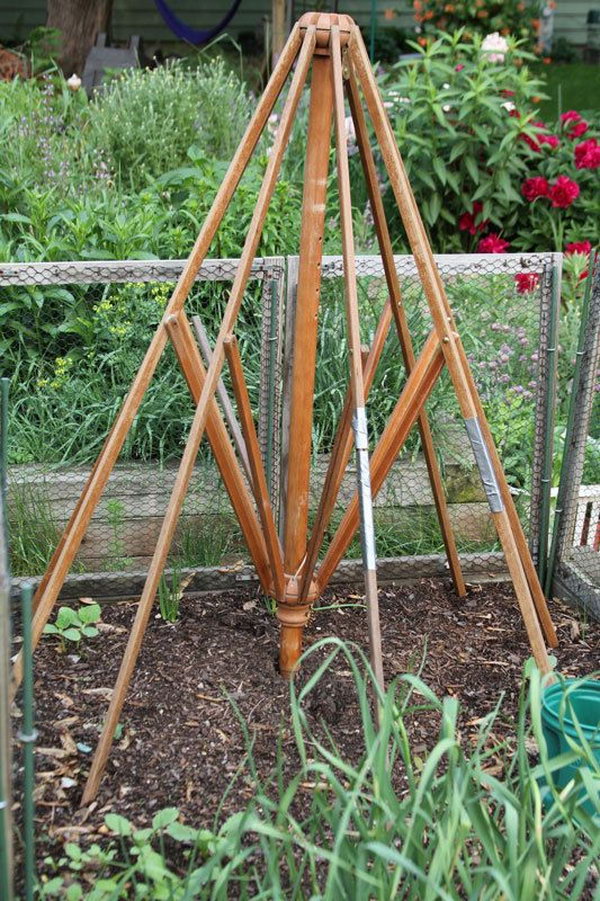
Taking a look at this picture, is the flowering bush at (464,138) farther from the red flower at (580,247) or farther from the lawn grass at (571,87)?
the lawn grass at (571,87)

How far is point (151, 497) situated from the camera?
12.2 feet

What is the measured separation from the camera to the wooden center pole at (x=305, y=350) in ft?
8.68

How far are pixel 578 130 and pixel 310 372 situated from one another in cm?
434

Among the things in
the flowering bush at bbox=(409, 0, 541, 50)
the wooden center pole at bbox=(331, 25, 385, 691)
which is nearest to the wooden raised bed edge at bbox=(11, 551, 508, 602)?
the wooden center pole at bbox=(331, 25, 385, 691)

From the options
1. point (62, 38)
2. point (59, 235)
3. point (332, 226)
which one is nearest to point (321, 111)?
point (59, 235)

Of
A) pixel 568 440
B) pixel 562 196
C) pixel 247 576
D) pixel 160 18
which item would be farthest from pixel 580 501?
pixel 160 18

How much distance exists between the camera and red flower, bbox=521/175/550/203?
609 cm

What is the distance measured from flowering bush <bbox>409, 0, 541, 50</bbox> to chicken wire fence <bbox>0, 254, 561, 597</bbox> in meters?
5.74

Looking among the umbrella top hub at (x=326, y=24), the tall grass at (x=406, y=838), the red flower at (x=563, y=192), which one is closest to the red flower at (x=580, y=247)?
the red flower at (x=563, y=192)

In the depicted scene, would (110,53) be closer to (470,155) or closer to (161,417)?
(470,155)

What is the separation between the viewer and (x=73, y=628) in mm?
3281

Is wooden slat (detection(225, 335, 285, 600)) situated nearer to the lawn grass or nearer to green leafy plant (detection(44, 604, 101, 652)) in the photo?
green leafy plant (detection(44, 604, 101, 652))

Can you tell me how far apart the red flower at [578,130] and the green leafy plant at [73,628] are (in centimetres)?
452

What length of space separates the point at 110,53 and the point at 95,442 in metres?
6.84
